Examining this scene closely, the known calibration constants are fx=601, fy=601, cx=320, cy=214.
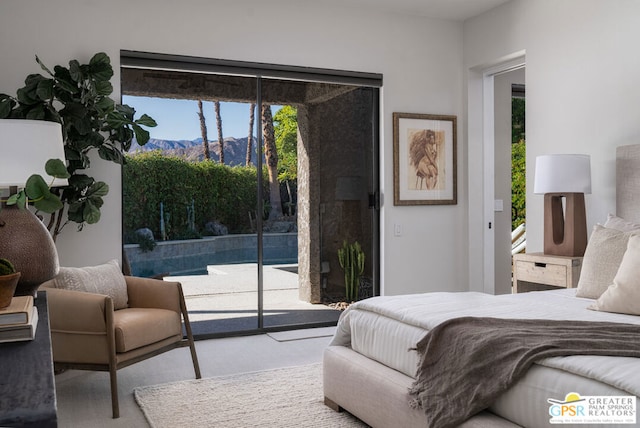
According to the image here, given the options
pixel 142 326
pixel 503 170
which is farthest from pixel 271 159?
pixel 503 170

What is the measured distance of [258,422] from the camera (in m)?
2.88

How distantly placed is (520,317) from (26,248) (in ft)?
6.33

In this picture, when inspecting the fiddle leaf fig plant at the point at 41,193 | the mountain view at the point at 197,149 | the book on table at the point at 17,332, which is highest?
the mountain view at the point at 197,149

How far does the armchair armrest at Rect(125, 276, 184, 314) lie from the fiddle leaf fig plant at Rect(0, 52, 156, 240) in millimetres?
621

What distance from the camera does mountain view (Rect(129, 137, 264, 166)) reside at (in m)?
4.67

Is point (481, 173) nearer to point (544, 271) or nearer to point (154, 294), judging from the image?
point (544, 271)

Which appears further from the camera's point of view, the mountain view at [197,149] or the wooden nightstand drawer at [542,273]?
the mountain view at [197,149]

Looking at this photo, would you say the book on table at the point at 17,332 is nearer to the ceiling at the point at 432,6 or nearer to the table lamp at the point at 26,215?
the table lamp at the point at 26,215

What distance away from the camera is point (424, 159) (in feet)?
18.1

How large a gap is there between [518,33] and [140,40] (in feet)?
9.98

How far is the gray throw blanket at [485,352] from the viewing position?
2008mm

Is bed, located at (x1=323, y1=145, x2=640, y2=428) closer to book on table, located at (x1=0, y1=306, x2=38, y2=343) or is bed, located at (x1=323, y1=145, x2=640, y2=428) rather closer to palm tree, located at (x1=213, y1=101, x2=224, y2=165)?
book on table, located at (x1=0, y1=306, x2=38, y2=343)

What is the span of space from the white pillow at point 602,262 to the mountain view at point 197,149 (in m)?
2.73

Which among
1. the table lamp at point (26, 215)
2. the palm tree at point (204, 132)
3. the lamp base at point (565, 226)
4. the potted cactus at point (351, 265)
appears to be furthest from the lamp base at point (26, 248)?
the potted cactus at point (351, 265)
